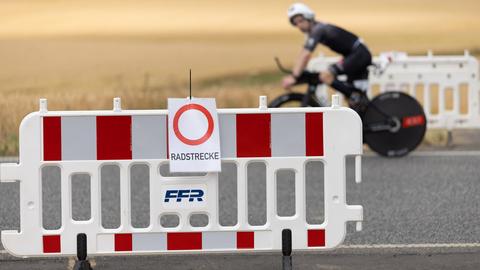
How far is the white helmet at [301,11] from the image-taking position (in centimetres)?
1514

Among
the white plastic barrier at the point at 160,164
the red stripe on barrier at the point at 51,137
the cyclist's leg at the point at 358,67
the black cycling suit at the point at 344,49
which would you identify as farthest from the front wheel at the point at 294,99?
the red stripe on barrier at the point at 51,137

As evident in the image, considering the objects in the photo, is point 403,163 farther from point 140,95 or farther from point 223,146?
point 223,146

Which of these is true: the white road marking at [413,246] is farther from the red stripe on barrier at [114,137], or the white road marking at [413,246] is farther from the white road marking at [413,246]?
the red stripe on barrier at [114,137]

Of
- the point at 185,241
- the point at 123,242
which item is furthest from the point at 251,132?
the point at 123,242

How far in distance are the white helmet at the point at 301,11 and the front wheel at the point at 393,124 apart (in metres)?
1.14

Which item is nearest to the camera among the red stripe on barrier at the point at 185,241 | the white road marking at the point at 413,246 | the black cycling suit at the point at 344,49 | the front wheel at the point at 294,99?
the red stripe on barrier at the point at 185,241

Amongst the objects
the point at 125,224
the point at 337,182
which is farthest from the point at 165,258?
the point at 337,182

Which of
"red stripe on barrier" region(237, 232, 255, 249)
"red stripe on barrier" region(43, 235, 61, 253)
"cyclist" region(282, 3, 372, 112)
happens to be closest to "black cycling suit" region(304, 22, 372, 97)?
"cyclist" region(282, 3, 372, 112)

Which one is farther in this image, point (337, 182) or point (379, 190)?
point (379, 190)

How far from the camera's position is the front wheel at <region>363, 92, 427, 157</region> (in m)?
15.2

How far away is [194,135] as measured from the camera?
26.0ft

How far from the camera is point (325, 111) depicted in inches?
317

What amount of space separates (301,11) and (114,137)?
743 cm

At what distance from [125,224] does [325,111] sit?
1.29m
